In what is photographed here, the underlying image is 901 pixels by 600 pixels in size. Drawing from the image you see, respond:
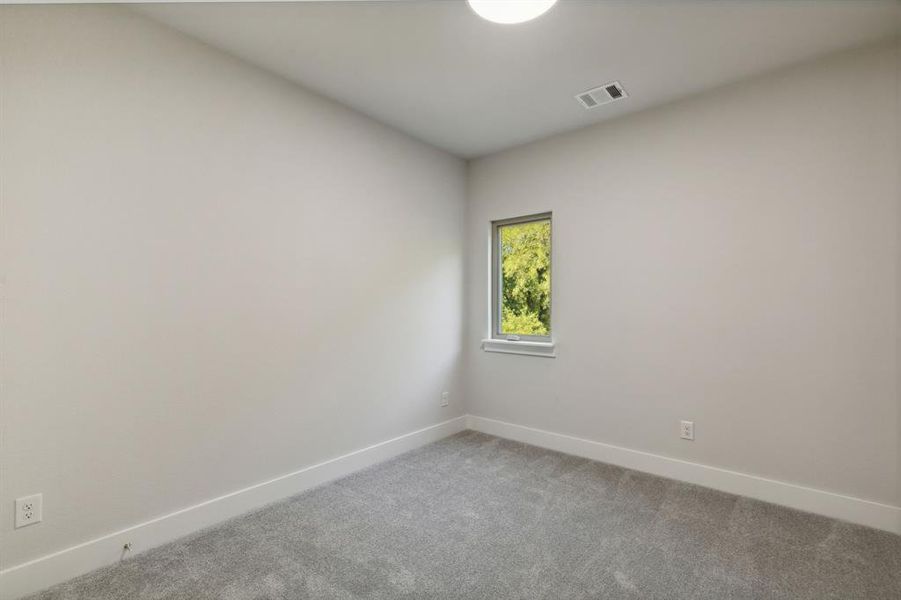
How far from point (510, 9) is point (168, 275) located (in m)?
2.03

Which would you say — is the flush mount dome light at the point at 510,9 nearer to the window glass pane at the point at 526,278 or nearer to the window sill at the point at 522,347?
the window glass pane at the point at 526,278

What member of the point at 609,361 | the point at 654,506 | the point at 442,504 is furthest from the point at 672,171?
the point at 442,504

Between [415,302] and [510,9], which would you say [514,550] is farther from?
[510,9]

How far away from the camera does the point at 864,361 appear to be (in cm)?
218

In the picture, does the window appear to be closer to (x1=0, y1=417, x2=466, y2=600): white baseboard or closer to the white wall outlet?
(x1=0, y1=417, x2=466, y2=600): white baseboard

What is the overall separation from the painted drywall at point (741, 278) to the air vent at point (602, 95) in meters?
0.33

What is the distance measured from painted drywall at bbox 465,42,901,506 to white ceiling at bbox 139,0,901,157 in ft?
→ 0.87

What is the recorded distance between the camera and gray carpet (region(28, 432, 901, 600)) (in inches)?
65.7

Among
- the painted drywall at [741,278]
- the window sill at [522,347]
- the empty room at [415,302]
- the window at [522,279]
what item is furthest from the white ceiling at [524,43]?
the window sill at [522,347]

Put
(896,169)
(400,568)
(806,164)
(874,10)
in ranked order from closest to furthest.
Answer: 1. (400,568)
2. (874,10)
3. (896,169)
4. (806,164)

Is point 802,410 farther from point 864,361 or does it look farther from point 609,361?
point 609,361

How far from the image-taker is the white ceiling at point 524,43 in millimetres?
1927

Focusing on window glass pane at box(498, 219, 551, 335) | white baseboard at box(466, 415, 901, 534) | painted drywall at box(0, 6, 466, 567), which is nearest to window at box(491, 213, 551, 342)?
window glass pane at box(498, 219, 551, 335)

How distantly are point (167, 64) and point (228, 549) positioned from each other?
7.77ft
